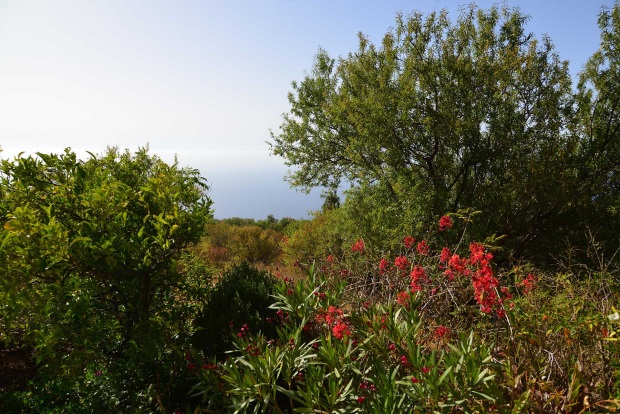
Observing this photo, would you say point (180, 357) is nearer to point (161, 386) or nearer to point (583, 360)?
point (161, 386)

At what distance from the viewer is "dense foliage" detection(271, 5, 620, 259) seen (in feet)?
31.4

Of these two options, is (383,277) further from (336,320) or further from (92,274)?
(92,274)

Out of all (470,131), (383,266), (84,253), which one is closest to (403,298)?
(383,266)

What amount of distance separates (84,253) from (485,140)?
9.84 meters

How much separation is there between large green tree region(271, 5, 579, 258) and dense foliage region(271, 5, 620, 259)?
0.03 metres

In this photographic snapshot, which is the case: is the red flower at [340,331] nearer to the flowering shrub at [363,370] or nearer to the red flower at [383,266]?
the flowering shrub at [363,370]

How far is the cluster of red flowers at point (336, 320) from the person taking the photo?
11.4 feet

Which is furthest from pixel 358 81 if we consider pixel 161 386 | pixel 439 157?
pixel 161 386

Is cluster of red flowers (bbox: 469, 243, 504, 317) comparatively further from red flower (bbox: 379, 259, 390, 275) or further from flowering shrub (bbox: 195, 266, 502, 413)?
red flower (bbox: 379, 259, 390, 275)

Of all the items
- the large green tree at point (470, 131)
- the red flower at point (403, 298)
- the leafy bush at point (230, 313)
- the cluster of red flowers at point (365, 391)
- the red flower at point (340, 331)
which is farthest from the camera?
the large green tree at point (470, 131)

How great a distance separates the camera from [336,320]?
3.64 m

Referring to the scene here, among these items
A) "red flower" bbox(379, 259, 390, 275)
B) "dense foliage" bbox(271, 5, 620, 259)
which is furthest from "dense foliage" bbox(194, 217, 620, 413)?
"dense foliage" bbox(271, 5, 620, 259)

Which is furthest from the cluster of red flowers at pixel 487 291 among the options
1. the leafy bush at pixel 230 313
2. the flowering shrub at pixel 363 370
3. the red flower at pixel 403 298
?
the leafy bush at pixel 230 313

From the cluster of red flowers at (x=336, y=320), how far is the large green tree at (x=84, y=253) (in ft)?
5.51
